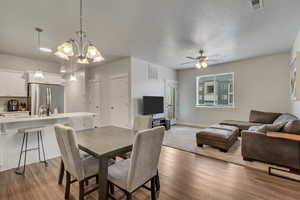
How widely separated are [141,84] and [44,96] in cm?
333

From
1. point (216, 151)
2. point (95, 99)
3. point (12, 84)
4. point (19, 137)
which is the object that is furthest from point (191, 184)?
point (12, 84)

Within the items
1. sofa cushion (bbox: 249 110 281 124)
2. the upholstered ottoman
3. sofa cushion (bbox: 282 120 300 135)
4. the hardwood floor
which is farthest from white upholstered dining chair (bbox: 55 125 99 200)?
sofa cushion (bbox: 249 110 281 124)

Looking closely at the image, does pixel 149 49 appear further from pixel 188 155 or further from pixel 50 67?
pixel 50 67

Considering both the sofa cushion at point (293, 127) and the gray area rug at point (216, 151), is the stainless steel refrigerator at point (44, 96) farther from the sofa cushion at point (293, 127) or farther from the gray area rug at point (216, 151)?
the sofa cushion at point (293, 127)

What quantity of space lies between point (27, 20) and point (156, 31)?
2430 mm

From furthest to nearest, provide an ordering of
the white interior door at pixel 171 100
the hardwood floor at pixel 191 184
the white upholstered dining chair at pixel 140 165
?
the white interior door at pixel 171 100 < the hardwood floor at pixel 191 184 < the white upholstered dining chair at pixel 140 165

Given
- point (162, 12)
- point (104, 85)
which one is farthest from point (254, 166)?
point (104, 85)

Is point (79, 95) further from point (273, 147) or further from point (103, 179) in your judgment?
point (273, 147)

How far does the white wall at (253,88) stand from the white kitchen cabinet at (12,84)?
657 cm

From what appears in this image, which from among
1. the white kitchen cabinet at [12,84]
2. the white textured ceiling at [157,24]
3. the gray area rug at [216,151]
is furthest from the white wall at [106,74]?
the gray area rug at [216,151]

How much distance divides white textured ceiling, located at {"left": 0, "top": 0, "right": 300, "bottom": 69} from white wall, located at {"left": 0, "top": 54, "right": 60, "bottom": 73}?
354 mm

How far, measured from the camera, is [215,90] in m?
6.27

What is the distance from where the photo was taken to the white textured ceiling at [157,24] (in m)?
2.17

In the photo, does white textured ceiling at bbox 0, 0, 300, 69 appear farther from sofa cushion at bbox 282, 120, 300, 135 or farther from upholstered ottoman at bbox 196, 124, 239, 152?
upholstered ottoman at bbox 196, 124, 239, 152
